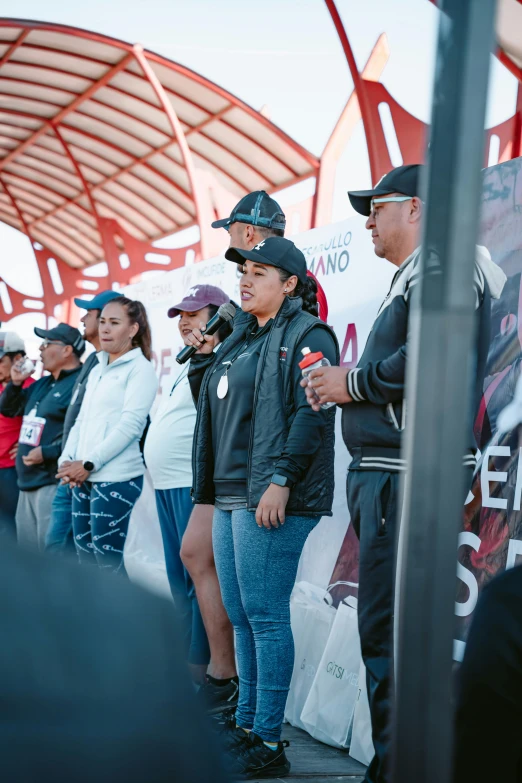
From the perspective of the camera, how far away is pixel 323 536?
4125 millimetres

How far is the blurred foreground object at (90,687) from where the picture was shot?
65 centimetres

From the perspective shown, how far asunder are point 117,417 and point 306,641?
1.59 meters

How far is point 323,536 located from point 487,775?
3.02 m

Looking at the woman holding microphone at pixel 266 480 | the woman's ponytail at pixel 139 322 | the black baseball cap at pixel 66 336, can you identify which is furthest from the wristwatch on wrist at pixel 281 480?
the black baseball cap at pixel 66 336

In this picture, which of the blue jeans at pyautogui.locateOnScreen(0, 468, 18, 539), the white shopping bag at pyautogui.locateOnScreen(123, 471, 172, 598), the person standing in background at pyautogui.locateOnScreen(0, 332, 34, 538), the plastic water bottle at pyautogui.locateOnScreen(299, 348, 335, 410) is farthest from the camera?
the person standing in background at pyautogui.locateOnScreen(0, 332, 34, 538)

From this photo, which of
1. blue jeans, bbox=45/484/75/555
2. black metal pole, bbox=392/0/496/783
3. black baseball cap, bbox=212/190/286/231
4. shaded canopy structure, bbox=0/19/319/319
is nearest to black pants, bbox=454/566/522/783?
black metal pole, bbox=392/0/496/783

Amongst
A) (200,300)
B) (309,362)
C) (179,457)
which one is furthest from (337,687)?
(200,300)

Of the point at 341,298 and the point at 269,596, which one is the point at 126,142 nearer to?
the point at 341,298

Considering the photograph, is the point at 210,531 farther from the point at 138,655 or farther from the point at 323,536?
the point at 138,655

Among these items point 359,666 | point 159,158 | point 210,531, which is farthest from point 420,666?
point 159,158

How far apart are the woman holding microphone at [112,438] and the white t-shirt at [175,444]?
383mm

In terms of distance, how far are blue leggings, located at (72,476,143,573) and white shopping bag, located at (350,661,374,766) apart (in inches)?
58.5

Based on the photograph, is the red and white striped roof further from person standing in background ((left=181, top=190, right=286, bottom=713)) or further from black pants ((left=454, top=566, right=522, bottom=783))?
black pants ((left=454, top=566, right=522, bottom=783))

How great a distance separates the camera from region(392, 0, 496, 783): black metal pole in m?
0.66
